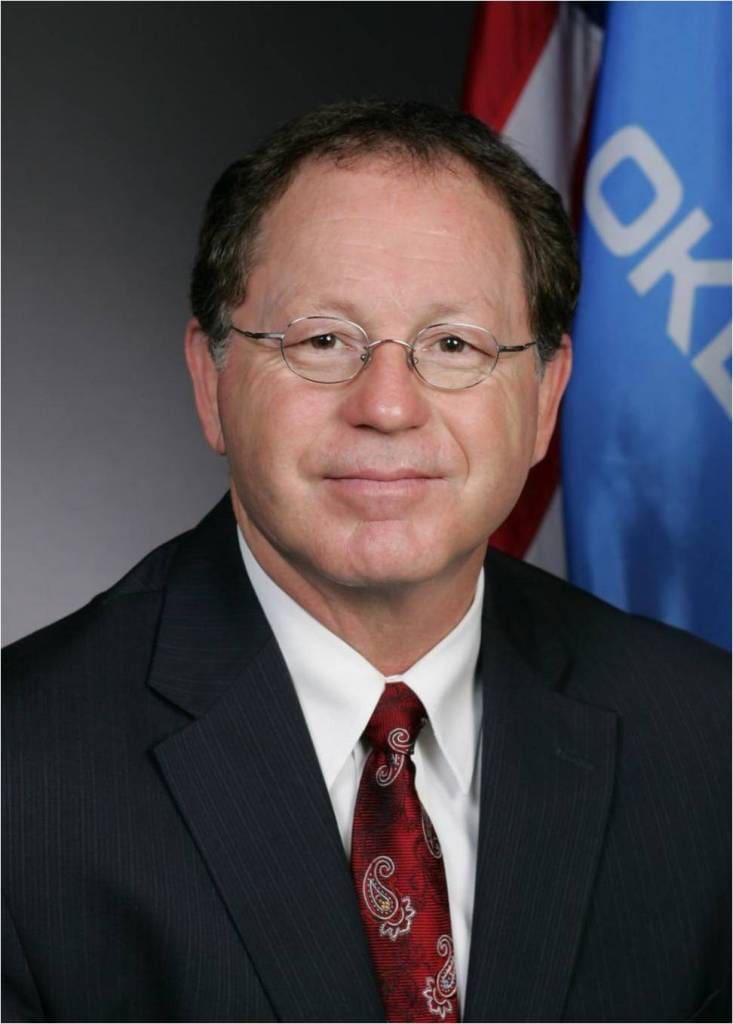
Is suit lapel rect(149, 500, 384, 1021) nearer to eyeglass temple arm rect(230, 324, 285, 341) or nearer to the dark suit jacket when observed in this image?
the dark suit jacket

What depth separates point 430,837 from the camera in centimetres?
216

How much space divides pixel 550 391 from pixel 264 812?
0.82 metres

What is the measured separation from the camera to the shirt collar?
219 cm

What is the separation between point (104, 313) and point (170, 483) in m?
0.44

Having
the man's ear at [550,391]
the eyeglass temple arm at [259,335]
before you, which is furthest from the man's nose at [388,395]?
the man's ear at [550,391]

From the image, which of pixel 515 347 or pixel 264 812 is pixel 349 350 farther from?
pixel 264 812

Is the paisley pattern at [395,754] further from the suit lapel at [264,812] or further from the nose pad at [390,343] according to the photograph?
the nose pad at [390,343]

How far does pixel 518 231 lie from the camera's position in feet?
7.56

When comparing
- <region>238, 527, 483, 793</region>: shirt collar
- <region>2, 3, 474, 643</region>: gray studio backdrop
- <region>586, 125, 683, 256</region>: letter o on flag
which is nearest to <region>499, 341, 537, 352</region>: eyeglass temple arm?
<region>238, 527, 483, 793</region>: shirt collar

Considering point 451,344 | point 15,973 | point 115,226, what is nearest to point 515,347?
point 451,344

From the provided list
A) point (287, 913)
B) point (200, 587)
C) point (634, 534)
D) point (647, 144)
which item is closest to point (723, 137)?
point (647, 144)

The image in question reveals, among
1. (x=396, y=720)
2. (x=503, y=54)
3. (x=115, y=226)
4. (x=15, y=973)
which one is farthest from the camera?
(x=115, y=226)

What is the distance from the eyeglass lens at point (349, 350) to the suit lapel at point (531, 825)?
1.55ft

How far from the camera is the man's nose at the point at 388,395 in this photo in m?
2.07
